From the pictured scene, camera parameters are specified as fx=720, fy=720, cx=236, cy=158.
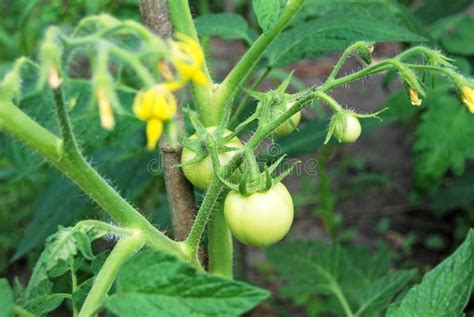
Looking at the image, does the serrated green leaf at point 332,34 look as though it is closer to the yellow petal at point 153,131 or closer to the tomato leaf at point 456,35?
the tomato leaf at point 456,35

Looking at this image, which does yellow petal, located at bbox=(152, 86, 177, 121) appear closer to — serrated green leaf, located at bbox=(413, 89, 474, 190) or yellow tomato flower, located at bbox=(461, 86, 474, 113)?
yellow tomato flower, located at bbox=(461, 86, 474, 113)

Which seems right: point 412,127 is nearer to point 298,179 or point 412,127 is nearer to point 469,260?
point 298,179

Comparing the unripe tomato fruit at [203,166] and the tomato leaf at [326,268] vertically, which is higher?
the unripe tomato fruit at [203,166]

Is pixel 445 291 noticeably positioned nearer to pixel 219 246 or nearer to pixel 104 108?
pixel 219 246

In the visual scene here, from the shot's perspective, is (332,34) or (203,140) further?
(332,34)

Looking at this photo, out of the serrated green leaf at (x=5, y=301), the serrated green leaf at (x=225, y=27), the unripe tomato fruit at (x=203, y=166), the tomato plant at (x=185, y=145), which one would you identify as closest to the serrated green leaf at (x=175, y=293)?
the tomato plant at (x=185, y=145)

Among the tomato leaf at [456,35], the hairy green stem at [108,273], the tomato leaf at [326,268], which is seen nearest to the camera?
the hairy green stem at [108,273]

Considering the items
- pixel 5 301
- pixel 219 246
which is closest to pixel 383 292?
pixel 219 246
